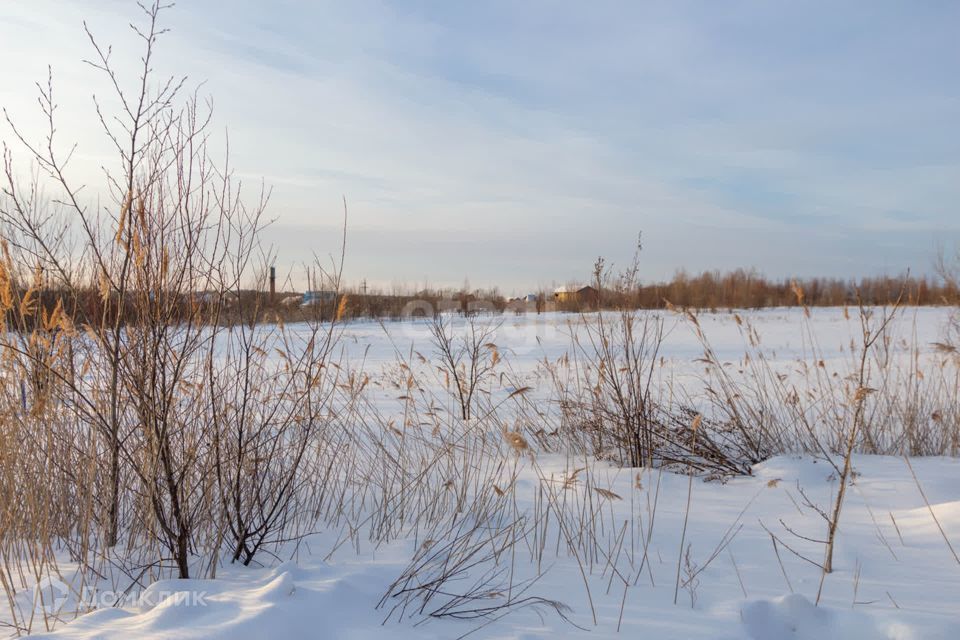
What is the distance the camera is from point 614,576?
2436mm

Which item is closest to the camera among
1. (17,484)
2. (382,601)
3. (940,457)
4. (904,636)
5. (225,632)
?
(225,632)

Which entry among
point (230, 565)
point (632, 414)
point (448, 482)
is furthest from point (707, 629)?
point (632, 414)

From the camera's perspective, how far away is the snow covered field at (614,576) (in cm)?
194

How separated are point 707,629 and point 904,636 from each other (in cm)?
60

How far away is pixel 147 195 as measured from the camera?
2.22 m

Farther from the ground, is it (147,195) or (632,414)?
(147,195)

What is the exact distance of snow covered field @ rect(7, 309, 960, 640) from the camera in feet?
6.36

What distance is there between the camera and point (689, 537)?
9.34ft

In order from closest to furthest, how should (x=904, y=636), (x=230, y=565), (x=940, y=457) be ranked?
1. (x=904, y=636)
2. (x=230, y=565)
3. (x=940, y=457)

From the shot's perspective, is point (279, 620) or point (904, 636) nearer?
point (279, 620)

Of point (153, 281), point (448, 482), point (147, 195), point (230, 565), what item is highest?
point (147, 195)

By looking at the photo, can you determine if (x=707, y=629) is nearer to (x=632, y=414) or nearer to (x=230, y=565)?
(x=230, y=565)

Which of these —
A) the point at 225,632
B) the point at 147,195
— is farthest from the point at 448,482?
the point at 147,195

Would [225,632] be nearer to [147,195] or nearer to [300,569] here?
[300,569]
